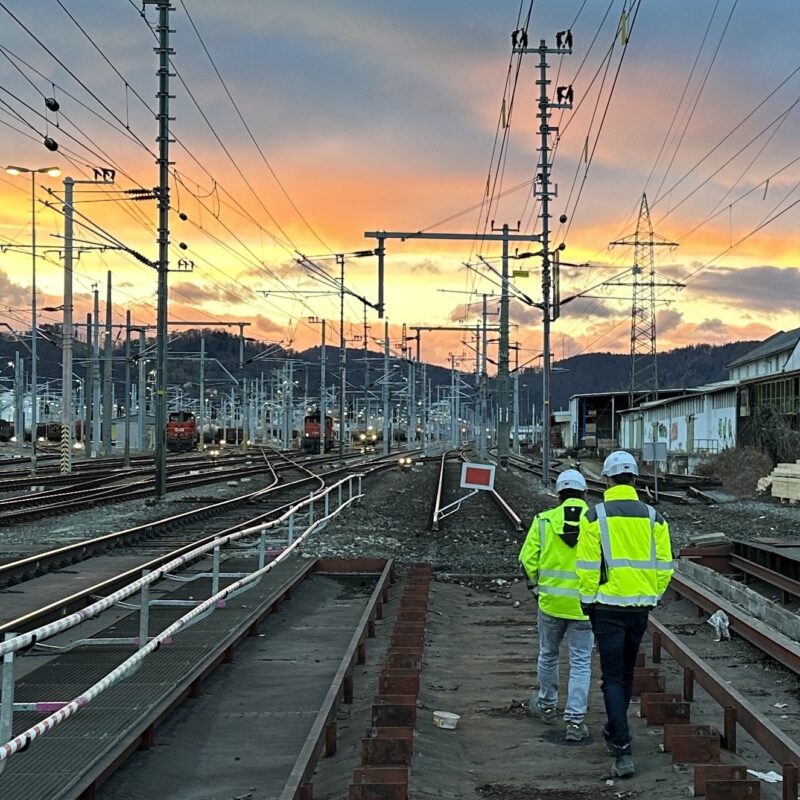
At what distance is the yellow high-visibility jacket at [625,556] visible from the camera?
7.46 meters

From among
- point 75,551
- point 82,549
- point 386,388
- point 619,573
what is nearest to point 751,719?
point 619,573

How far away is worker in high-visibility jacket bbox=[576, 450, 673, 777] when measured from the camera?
7.46m

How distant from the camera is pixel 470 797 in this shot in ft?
23.6

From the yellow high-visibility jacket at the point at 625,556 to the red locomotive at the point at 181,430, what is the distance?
8039 centimetres

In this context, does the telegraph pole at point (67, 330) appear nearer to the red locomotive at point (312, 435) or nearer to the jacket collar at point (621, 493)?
the jacket collar at point (621, 493)

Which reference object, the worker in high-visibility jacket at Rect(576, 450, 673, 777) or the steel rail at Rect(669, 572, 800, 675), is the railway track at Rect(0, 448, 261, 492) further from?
the worker in high-visibility jacket at Rect(576, 450, 673, 777)

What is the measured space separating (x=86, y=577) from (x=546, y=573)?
33.4 ft

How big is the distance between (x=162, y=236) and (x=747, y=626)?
2227cm

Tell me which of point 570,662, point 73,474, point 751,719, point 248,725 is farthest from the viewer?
point 73,474

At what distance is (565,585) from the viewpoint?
8.45 m

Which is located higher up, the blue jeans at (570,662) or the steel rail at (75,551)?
the blue jeans at (570,662)

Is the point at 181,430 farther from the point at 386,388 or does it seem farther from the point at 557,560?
→ the point at 557,560

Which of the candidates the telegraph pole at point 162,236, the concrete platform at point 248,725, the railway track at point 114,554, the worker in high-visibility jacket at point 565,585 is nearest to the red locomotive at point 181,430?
the railway track at point 114,554

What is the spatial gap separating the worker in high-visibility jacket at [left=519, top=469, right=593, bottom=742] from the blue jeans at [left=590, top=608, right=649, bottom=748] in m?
0.65
